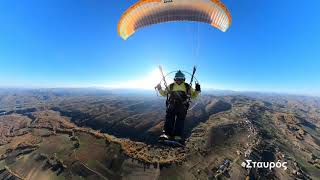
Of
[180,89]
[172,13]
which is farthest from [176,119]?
[172,13]

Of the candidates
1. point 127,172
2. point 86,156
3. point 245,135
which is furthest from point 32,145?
point 245,135

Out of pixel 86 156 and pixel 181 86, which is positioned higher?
pixel 181 86

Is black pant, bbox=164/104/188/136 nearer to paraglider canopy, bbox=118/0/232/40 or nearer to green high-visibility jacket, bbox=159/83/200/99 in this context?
green high-visibility jacket, bbox=159/83/200/99

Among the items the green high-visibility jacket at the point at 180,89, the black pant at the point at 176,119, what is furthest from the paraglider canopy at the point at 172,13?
the black pant at the point at 176,119

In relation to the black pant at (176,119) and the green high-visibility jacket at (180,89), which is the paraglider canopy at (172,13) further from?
the black pant at (176,119)

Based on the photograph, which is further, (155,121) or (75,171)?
(155,121)

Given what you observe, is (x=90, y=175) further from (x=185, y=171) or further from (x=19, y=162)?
(x=19, y=162)

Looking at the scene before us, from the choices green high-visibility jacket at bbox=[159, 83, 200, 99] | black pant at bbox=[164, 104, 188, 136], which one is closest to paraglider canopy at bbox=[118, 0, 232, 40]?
green high-visibility jacket at bbox=[159, 83, 200, 99]
